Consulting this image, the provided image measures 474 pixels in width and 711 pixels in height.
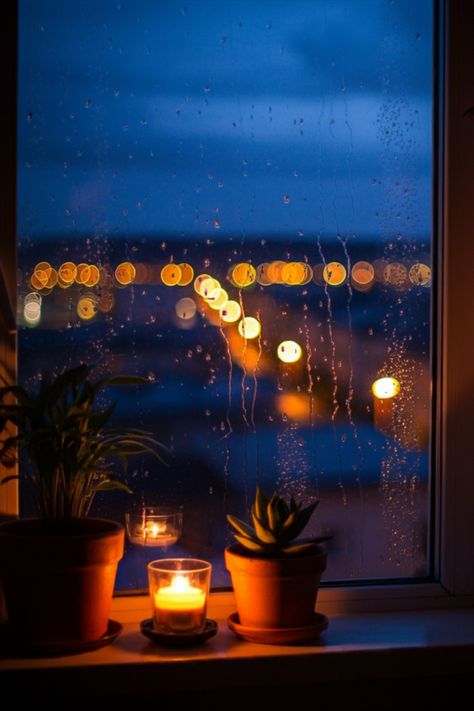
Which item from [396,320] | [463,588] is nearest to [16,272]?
[396,320]

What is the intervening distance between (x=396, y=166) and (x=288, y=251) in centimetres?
30

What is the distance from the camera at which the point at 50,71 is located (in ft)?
5.26

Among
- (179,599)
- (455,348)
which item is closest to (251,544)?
(179,599)

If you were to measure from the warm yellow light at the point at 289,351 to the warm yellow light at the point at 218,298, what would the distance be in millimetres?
146

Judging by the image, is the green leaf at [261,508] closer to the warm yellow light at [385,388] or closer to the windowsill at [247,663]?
the windowsill at [247,663]

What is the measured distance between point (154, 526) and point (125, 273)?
1.66ft

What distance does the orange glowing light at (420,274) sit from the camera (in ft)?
5.73

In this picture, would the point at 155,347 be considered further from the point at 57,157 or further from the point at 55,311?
the point at 57,157

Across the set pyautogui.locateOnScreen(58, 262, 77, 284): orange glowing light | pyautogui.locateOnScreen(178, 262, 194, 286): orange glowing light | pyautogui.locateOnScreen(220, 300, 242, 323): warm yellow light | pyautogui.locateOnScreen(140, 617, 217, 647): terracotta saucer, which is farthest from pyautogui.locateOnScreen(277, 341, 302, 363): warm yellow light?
pyautogui.locateOnScreen(140, 617, 217, 647): terracotta saucer

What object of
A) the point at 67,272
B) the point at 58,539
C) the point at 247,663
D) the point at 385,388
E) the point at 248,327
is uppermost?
the point at 67,272

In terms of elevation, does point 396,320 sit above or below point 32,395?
above

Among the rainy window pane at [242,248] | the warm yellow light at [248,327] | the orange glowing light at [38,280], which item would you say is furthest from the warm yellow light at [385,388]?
the orange glowing light at [38,280]

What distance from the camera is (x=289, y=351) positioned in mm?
1697

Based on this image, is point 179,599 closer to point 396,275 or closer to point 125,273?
point 125,273
